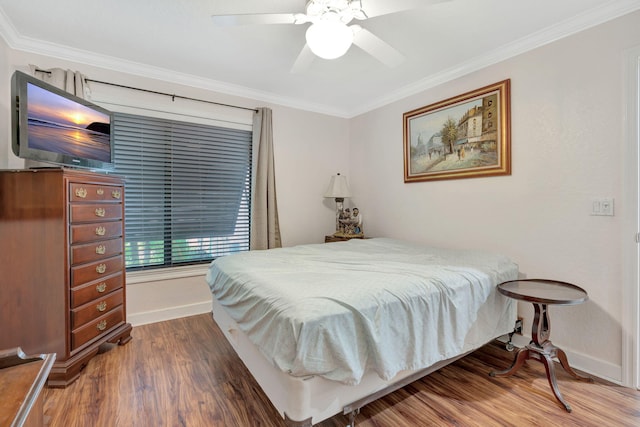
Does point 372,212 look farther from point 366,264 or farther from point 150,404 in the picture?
point 150,404

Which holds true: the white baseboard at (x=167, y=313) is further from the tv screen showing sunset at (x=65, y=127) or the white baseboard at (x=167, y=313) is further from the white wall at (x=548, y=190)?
the tv screen showing sunset at (x=65, y=127)

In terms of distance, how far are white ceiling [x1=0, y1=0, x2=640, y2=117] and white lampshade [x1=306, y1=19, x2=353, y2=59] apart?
0.62ft

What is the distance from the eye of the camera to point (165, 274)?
3.10m

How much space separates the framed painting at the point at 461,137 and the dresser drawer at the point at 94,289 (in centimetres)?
301

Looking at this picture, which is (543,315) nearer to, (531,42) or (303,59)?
(531,42)

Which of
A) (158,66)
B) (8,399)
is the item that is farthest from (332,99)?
(8,399)

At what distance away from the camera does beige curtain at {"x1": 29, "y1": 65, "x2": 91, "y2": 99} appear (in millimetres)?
2447

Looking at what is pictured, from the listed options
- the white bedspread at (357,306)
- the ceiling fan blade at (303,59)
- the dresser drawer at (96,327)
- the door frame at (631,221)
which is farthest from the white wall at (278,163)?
the door frame at (631,221)

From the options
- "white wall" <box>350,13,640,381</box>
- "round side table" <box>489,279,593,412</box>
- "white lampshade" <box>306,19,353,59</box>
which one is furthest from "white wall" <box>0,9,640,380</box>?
"white lampshade" <box>306,19,353,59</box>

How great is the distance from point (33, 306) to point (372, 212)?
3.33 metres

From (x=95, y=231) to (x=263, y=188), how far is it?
5.56 feet

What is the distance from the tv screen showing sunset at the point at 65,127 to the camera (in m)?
1.92

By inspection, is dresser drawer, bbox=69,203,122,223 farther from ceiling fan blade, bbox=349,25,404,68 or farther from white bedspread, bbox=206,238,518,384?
ceiling fan blade, bbox=349,25,404,68

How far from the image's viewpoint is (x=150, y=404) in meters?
1.77
